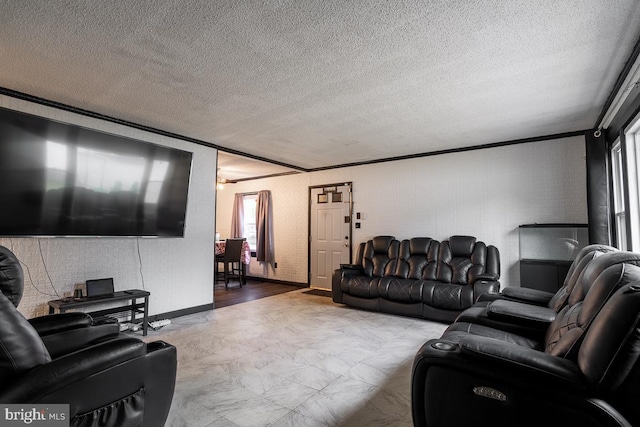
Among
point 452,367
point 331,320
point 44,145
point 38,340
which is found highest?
point 44,145

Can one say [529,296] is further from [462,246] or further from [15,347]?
[15,347]

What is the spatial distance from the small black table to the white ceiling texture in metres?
2.05

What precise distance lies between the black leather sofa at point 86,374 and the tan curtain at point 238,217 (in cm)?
634

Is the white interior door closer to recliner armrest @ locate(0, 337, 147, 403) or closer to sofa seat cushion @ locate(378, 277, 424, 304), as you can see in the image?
sofa seat cushion @ locate(378, 277, 424, 304)

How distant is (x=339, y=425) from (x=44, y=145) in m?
3.59

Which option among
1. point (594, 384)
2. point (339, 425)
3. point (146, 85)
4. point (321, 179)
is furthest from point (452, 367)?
point (321, 179)

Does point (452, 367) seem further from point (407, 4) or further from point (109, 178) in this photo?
point (109, 178)

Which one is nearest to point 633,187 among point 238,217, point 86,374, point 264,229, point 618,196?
point 618,196

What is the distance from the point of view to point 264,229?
732 centimetres

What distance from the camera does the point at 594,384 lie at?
3.85 feet

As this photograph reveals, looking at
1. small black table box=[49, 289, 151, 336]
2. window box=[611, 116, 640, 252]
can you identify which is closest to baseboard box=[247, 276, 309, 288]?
small black table box=[49, 289, 151, 336]

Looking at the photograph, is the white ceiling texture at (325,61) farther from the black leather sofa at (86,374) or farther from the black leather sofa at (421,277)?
the black leather sofa at (421,277)

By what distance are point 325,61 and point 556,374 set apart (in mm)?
2392

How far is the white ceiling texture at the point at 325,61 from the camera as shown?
1.92m
